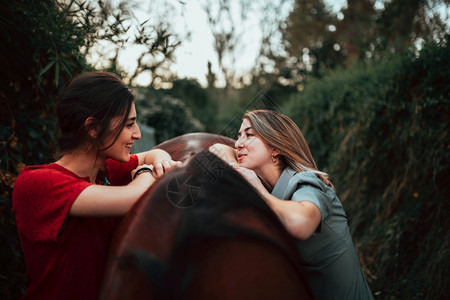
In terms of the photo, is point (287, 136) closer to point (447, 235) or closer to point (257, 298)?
point (257, 298)

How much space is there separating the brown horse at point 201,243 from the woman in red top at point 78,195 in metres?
0.26

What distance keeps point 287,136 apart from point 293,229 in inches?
30.8

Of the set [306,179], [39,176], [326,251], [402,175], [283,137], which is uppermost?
[283,137]

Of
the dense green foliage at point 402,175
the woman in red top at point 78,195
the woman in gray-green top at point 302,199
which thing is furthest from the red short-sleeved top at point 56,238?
the dense green foliage at point 402,175

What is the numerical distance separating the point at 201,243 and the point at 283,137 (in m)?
1.02

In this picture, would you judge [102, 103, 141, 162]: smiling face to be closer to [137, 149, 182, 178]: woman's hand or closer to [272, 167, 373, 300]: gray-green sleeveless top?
[137, 149, 182, 178]: woman's hand

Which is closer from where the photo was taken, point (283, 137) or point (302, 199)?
point (302, 199)

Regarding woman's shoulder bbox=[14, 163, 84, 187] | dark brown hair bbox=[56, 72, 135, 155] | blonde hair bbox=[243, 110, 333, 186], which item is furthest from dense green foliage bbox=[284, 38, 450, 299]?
woman's shoulder bbox=[14, 163, 84, 187]

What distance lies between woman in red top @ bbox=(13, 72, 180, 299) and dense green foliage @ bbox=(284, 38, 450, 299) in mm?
2686

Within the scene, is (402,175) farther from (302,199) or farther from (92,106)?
(92,106)

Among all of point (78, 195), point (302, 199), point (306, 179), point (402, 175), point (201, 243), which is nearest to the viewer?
point (201, 243)

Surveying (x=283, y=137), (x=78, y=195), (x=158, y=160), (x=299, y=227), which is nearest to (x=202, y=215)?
(x=299, y=227)

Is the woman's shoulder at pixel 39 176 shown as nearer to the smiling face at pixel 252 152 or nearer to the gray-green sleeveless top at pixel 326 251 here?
the smiling face at pixel 252 152

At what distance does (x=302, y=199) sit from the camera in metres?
1.65
